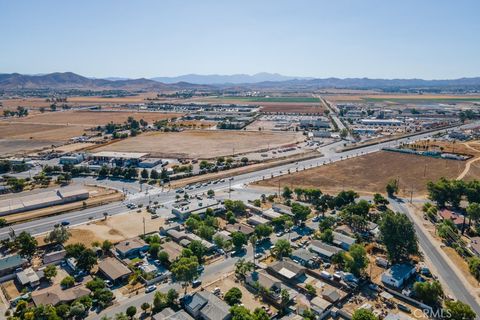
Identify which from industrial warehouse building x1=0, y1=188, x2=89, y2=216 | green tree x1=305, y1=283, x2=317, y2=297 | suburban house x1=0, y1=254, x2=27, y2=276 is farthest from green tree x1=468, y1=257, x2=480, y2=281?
industrial warehouse building x1=0, y1=188, x2=89, y2=216

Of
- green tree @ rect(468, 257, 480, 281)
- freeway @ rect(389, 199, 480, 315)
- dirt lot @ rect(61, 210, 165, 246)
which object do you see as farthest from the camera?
dirt lot @ rect(61, 210, 165, 246)

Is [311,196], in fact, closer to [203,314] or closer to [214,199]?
[214,199]

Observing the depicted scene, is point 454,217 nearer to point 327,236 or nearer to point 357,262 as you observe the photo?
point 327,236

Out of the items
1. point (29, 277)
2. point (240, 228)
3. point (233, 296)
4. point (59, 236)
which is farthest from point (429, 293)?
point (59, 236)

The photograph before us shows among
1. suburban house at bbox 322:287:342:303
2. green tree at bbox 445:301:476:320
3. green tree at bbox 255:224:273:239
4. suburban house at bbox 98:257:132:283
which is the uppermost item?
green tree at bbox 445:301:476:320

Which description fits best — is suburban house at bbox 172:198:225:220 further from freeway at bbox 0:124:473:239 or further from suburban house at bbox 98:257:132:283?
suburban house at bbox 98:257:132:283

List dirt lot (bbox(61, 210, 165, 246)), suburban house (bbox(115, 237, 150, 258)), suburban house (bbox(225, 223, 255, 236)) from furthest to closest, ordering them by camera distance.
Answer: suburban house (bbox(225, 223, 255, 236))
dirt lot (bbox(61, 210, 165, 246))
suburban house (bbox(115, 237, 150, 258))

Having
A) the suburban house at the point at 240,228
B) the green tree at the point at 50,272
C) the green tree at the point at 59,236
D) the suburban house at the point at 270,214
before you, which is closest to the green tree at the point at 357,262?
the suburban house at the point at 240,228

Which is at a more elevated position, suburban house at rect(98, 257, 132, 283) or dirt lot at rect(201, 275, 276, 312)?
suburban house at rect(98, 257, 132, 283)
